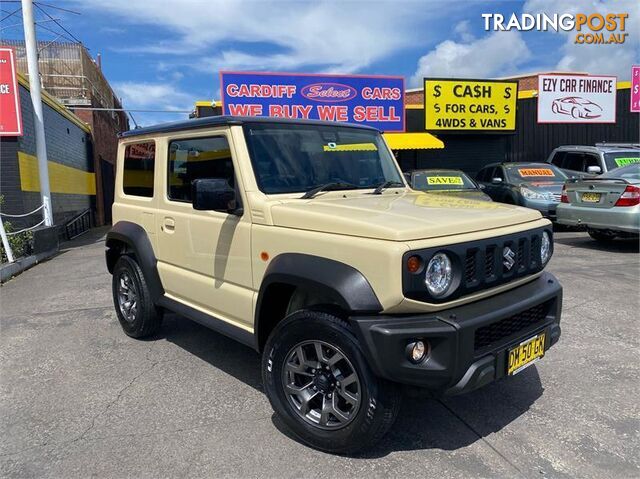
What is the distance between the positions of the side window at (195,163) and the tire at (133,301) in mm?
960

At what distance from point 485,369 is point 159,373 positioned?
256 centimetres

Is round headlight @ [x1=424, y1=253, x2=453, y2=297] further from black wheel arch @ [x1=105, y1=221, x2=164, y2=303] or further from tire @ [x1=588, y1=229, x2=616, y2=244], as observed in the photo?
tire @ [x1=588, y1=229, x2=616, y2=244]

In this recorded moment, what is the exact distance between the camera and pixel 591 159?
1190 centimetres

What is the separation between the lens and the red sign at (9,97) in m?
10.1

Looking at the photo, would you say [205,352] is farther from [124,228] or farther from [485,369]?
[485,369]

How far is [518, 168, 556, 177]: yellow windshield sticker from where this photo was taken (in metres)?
11.9

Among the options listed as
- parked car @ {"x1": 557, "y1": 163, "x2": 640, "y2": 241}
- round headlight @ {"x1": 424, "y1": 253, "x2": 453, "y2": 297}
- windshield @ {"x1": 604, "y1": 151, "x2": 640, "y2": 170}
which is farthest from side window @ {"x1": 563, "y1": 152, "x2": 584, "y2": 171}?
round headlight @ {"x1": 424, "y1": 253, "x2": 453, "y2": 297}

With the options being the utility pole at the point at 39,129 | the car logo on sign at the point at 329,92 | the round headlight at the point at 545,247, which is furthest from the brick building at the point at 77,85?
the round headlight at the point at 545,247

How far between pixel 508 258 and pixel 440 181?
8061 mm

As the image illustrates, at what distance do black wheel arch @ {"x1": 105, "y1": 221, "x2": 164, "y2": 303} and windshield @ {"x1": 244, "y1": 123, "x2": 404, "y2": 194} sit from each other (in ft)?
5.17

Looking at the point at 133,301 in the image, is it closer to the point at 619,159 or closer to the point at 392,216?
the point at 392,216

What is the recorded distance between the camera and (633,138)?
65.4 feet

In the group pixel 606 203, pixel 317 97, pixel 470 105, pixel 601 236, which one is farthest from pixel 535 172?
pixel 317 97

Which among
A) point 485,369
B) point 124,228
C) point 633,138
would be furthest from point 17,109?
point 633,138
